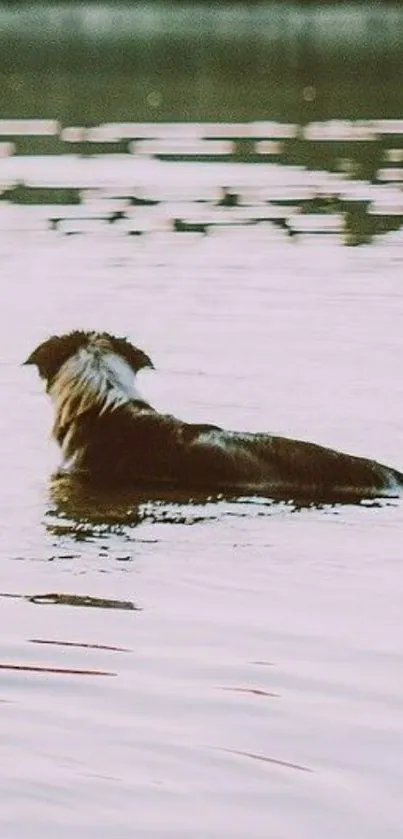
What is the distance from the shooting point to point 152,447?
9391 mm

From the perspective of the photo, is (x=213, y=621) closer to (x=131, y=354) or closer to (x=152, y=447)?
(x=152, y=447)

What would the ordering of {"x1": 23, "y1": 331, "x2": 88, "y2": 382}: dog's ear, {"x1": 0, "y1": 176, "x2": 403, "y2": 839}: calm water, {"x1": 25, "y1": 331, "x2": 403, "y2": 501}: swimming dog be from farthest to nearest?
{"x1": 23, "y1": 331, "x2": 88, "y2": 382}: dog's ear, {"x1": 25, "y1": 331, "x2": 403, "y2": 501}: swimming dog, {"x1": 0, "y1": 176, "x2": 403, "y2": 839}: calm water

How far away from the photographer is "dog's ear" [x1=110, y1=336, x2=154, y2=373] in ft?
33.1

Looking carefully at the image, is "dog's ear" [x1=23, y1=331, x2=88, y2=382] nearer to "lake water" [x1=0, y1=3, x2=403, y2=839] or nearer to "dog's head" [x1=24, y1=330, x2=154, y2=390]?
"dog's head" [x1=24, y1=330, x2=154, y2=390]

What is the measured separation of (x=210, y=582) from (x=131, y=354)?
2.35 m

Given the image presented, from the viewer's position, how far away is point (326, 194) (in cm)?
2027

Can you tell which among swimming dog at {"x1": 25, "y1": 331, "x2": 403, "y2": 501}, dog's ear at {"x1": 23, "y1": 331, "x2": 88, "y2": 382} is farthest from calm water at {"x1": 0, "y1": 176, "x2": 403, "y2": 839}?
dog's ear at {"x1": 23, "y1": 331, "x2": 88, "y2": 382}

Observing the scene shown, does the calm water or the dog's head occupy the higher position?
the dog's head

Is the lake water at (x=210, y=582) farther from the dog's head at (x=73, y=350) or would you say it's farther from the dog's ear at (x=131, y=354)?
the dog's ear at (x=131, y=354)

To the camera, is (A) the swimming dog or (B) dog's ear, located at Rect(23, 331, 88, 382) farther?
(B) dog's ear, located at Rect(23, 331, 88, 382)

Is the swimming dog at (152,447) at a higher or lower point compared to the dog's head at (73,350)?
lower

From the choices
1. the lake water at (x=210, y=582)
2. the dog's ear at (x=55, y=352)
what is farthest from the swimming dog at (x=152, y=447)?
the lake water at (x=210, y=582)

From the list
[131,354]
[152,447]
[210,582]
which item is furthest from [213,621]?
[131,354]

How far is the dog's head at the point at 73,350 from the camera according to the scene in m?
10.1
